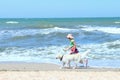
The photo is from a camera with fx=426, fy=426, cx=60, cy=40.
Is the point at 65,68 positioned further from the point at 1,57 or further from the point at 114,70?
the point at 1,57

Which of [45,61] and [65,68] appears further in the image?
[45,61]

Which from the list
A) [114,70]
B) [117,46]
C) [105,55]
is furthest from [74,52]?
[117,46]

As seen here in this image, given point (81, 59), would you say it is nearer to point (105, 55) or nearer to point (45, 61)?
point (45, 61)

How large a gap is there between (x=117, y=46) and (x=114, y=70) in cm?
886
